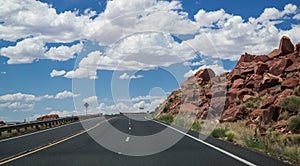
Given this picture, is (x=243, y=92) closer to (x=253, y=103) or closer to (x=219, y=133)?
(x=253, y=103)

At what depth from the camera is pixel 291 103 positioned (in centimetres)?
2261

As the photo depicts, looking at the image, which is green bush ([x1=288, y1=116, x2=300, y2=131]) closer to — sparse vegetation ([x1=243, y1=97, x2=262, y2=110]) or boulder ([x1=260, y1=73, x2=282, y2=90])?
sparse vegetation ([x1=243, y1=97, x2=262, y2=110])

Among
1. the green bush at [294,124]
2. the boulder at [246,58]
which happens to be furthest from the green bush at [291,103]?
the boulder at [246,58]

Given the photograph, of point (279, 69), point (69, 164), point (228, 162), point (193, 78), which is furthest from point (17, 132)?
point (193, 78)

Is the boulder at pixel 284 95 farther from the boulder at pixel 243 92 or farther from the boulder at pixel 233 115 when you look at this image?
the boulder at pixel 243 92

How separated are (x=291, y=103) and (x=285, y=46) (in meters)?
19.2

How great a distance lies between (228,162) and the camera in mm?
10625

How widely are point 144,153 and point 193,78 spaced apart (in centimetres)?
5399

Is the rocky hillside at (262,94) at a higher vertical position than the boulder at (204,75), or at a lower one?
lower

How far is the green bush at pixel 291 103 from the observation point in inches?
875

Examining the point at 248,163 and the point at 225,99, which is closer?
the point at 248,163

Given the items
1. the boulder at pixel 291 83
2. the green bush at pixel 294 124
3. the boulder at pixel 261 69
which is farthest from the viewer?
the boulder at pixel 261 69

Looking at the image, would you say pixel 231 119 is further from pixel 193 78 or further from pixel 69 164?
pixel 193 78

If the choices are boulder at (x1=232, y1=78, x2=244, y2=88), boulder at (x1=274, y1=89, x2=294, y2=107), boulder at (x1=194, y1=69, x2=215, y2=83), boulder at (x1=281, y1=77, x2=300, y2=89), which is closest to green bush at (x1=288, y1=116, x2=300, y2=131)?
boulder at (x1=274, y1=89, x2=294, y2=107)
